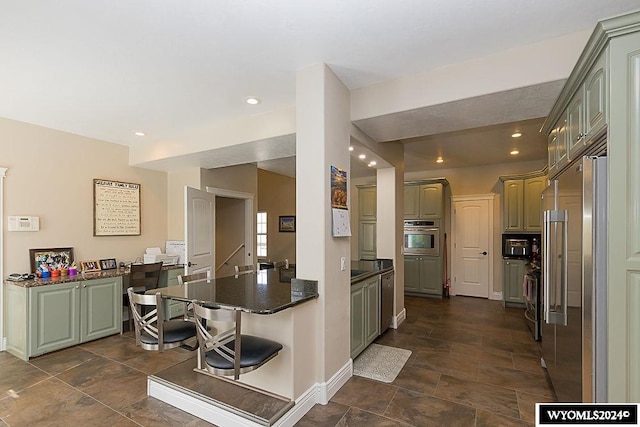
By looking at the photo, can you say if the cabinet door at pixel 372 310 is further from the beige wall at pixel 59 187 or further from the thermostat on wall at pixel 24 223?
the thermostat on wall at pixel 24 223

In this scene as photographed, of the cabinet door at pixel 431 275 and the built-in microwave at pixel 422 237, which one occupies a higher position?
the built-in microwave at pixel 422 237

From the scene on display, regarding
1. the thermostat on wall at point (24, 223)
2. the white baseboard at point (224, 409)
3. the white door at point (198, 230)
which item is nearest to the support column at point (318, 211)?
the white baseboard at point (224, 409)

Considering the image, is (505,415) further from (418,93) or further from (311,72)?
(311,72)

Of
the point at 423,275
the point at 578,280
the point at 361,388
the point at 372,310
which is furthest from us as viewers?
the point at 423,275

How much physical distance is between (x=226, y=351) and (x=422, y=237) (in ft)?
16.5

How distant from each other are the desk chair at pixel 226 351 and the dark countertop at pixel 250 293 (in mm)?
151

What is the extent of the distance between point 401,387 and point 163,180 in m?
4.63

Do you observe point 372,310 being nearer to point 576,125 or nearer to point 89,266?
point 576,125

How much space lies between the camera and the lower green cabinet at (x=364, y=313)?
3.17 meters

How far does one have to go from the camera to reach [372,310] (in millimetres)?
3609

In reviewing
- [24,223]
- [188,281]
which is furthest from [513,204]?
[24,223]

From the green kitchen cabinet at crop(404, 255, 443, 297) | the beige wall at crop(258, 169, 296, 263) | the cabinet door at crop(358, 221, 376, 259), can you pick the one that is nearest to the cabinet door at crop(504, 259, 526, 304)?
the green kitchen cabinet at crop(404, 255, 443, 297)

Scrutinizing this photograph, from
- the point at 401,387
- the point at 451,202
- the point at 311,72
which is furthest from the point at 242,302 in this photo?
the point at 451,202

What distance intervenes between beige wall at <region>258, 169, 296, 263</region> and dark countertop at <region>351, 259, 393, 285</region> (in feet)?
14.4
